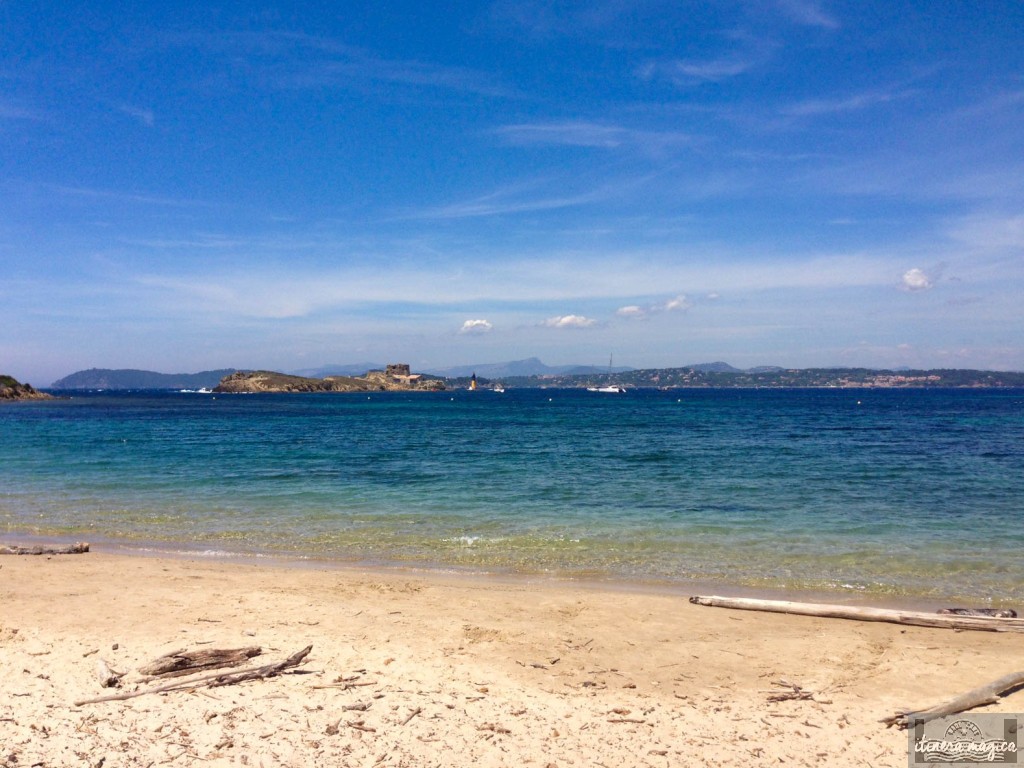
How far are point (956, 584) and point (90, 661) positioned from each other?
16.3 m

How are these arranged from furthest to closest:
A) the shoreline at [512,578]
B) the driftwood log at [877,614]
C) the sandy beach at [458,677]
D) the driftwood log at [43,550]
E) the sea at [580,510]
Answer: the driftwood log at [43,550] → the sea at [580,510] → the shoreline at [512,578] → the driftwood log at [877,614] → the sandy beach at [458,677]

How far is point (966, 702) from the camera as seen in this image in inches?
300

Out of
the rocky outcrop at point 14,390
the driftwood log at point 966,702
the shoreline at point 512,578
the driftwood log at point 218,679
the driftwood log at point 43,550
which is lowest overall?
the shoreline at point 512,578

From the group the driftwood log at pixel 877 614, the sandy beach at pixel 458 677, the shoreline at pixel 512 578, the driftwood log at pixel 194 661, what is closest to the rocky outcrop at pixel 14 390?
the shoreline at pixel 512 578

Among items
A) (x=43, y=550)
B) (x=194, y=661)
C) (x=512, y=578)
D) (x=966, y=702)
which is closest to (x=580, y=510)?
(x=512, y=578)

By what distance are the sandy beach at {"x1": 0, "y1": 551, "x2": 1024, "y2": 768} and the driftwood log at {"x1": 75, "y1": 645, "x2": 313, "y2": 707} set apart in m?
0.08

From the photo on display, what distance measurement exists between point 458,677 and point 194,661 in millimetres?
3529

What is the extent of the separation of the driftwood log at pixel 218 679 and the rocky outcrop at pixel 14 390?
150600mm

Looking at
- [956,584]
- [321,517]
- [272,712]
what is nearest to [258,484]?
[321,517]

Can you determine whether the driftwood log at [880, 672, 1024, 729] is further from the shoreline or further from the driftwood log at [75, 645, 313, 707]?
the driftwood log at [75, 645, 313, 707]

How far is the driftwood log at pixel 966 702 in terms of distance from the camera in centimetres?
736

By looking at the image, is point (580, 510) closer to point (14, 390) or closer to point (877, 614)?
point (877, 614)

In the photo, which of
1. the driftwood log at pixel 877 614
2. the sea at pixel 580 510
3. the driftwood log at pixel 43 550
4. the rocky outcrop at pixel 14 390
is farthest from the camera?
the rocky outcrop at pixel 14 390

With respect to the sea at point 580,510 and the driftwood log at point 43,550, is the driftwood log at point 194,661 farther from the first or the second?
the driftwood log at point 43,550
